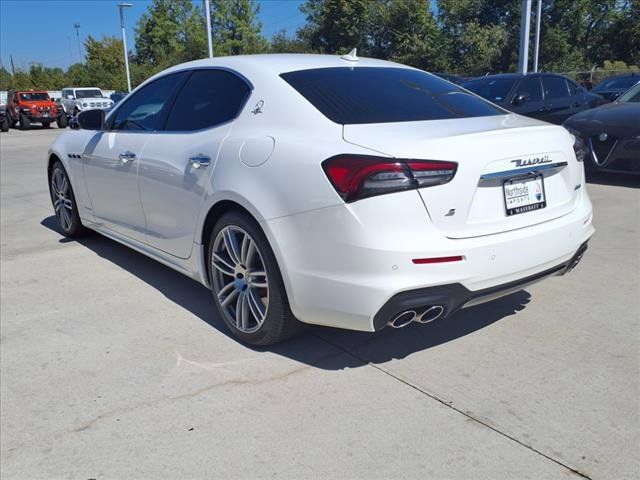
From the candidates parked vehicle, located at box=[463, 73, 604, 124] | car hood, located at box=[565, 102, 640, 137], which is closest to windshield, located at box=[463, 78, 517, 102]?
parked vehicle, located at box=[463, 73, 604, 124]

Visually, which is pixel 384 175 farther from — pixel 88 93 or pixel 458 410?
pixel 88 93

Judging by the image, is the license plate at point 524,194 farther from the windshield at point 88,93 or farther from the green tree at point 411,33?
the green tree at point 411,33

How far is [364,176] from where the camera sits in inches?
105

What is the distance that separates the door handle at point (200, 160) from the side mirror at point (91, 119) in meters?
1.77

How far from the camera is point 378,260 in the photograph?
267 centimetres

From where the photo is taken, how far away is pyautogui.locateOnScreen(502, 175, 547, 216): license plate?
293 centimetres

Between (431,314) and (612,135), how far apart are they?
18.7 feet

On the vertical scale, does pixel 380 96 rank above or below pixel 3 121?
above

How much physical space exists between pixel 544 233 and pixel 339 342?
4.18 feet

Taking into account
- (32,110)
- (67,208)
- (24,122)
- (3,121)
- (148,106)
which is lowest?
(24,122)

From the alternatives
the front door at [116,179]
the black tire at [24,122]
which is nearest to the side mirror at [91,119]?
the front door at [116,179]

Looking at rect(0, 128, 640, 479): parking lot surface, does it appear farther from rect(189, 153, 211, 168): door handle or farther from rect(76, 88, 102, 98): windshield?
rect(76, 88, 102, 98): windshield

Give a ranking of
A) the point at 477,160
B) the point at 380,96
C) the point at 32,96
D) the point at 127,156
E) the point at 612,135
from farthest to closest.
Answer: the point at 32,96 → the point at 612,135 → the point at 127,156 → the point at 380,96 → the point at 477,160

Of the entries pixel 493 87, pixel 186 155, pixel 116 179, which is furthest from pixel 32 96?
pixel 186 155
